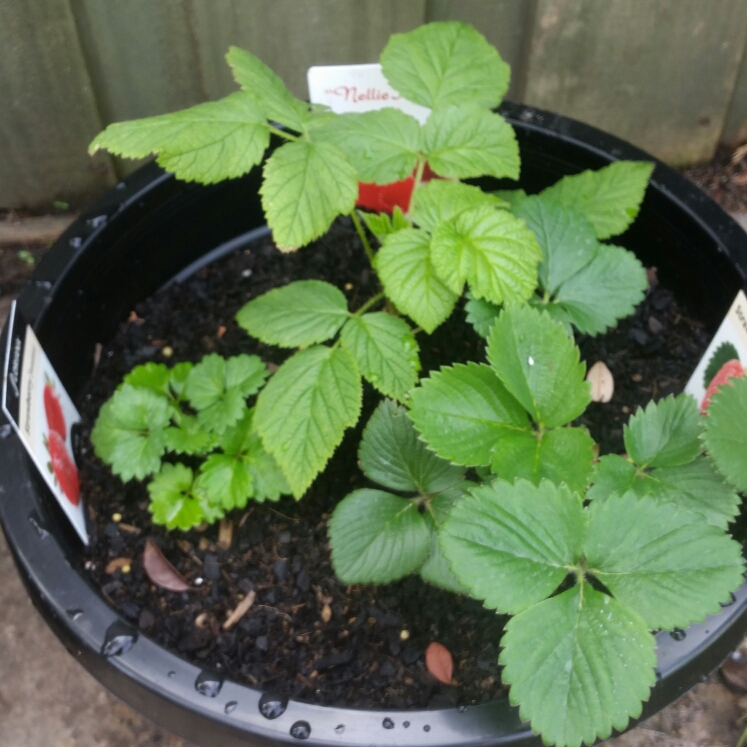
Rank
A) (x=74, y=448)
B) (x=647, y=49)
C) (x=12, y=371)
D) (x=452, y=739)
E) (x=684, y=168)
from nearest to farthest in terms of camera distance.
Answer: (x=452, y=739)
(x=12, y=371)
(x=74, y=448)
(x=647, y=49)
(x=684, y=168)

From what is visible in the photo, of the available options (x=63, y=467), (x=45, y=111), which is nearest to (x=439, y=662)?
(x=63, y=467)

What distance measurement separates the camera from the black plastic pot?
2.30 feet

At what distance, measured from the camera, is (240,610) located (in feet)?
3.14

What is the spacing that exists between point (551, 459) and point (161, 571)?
22.2 inches

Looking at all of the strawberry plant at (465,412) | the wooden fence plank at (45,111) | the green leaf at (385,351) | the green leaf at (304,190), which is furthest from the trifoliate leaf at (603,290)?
the wooden fence plank at (45,111)

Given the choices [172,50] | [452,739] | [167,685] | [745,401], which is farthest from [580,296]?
[172,50]

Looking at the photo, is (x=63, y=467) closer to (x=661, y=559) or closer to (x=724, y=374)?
(x=661, y=559)

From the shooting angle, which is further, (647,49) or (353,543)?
(647,49)

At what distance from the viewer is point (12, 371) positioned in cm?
79

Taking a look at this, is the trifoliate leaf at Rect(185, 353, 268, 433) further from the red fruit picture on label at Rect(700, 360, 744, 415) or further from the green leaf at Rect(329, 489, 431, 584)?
the red fruit picture on label at Rect(700, 360, 744, 415)

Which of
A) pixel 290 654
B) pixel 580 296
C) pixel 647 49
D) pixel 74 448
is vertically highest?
pixel 647 49

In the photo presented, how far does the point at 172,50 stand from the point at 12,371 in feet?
2.28

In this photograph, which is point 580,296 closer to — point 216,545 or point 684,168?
point 216,545

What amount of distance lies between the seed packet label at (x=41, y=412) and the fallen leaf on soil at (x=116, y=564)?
0.04 meters
